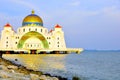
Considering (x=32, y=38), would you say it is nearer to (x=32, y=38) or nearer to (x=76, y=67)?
(x=32, y=38)

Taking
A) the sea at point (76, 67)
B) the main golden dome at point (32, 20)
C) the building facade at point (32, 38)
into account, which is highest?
the main golden dome at point (32, 20)

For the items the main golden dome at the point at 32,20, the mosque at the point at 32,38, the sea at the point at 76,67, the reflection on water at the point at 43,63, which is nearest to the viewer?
the sea at the point at 76,67

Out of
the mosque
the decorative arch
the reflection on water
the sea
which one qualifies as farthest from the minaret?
the sea

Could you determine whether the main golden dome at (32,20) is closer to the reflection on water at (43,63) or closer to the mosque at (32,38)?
the mosque at (32,38)

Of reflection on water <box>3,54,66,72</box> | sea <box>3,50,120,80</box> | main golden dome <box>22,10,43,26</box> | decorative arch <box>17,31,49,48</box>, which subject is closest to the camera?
sea <box>3,50,120,80</box>

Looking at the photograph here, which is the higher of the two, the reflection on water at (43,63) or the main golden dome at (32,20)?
the main golden dome at (32,20)

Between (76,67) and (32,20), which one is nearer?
(76,67)

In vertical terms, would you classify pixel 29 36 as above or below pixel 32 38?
above

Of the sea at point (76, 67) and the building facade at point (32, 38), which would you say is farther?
the building facade at point (32, 38)

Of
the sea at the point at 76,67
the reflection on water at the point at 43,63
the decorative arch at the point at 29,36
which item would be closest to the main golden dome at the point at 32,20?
the decorative arch at the point at 29,36

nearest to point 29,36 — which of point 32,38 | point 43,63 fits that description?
point 32,38

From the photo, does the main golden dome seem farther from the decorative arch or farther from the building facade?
the decorative arch

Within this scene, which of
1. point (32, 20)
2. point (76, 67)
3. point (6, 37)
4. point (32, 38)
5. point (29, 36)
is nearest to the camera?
point (76, 67)

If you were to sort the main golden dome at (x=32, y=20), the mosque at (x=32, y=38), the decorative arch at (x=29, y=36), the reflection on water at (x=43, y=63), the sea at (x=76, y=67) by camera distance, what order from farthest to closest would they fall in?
the main golden dome at (x=32, y=20), the decorative arch at (x=29, y=36), the mosque at (x=32, y=38), the reflection on water at (x=43, y=63), the sea at (x=76, y=67)
